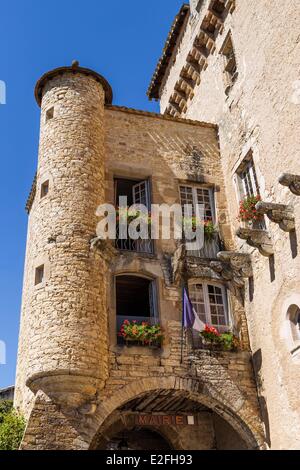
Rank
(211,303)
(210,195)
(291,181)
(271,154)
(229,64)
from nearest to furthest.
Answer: (291,181) < (271,154) < (211,303) < (210,195) < (229,64)

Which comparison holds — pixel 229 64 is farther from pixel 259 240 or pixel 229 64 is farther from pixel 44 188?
pixel 44 188

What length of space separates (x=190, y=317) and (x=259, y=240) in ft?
6.90

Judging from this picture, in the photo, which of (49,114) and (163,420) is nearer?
(163,420)

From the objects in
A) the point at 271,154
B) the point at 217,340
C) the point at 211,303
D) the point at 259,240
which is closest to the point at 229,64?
the point at 271,154

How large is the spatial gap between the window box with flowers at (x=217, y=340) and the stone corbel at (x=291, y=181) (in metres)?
3.52

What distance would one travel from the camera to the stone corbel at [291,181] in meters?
9.31

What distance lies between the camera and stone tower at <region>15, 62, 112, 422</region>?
9.59 m

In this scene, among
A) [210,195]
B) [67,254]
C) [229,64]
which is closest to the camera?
[67,254]

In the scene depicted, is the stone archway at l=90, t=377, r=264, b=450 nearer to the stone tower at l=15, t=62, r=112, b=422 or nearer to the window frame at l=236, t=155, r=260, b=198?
the stone tower at l=15, t=62, r=112, b=422

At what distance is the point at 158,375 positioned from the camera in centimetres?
1048

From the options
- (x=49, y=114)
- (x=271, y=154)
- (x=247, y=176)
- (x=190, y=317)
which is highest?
(x=49, y=114)

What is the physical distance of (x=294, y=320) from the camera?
9.91m
